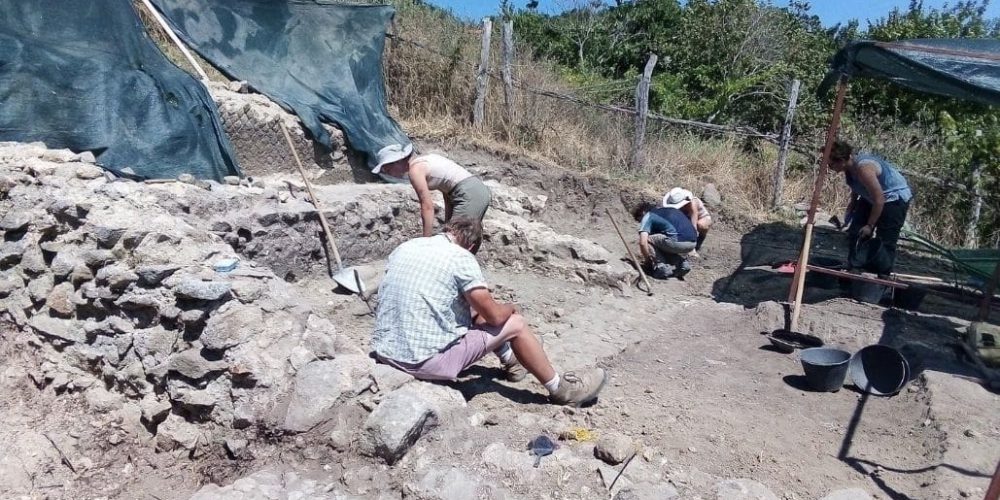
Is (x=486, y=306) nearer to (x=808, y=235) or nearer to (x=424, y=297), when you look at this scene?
(x=424, y=297)

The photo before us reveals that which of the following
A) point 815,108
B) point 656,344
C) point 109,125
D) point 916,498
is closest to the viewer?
point 916,498

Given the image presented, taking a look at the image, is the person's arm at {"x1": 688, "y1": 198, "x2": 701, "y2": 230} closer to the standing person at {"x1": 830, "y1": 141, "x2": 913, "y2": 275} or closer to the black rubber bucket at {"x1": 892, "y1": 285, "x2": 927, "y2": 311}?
the standing person at {"x1": 830, "y1": 141, "x2": 913, "y2": 275}

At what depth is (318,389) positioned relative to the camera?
335cm

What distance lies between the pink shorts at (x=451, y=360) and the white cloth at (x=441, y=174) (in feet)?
6.55

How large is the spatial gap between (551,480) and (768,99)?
10.5 metres

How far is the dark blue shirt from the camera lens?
698 cm

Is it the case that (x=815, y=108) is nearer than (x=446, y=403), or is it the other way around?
(x=446, y=403)

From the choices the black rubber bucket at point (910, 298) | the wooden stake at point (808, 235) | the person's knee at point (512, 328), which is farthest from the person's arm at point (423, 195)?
the black rubber bucket at point (910, 298)

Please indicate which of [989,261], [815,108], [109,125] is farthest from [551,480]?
[815,108]

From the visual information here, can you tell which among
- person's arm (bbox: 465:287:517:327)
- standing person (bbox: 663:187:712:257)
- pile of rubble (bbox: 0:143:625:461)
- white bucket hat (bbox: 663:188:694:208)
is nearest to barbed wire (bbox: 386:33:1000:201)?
standing person (bbox: 663:187:712:257)

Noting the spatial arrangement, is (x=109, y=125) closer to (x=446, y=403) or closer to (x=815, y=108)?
(x=446, y=403)

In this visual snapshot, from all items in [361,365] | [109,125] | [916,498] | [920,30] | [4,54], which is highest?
[920,30]

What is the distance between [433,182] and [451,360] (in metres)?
2.15

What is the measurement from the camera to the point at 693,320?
19.5 ft
